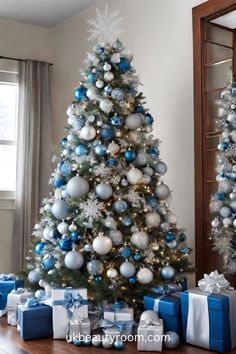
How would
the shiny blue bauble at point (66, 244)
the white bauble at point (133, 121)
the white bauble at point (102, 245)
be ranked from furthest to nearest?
the white bauble at point (133, 121) → the shiny blue bauble at point (66, 244) → the white bauble at point (102, 245)

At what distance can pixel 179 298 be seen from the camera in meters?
2.52

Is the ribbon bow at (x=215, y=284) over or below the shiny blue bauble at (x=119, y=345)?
over

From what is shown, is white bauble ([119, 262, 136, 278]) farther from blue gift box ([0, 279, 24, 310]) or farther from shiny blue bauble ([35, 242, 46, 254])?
blue gift box ([0, 279, 24, 310])

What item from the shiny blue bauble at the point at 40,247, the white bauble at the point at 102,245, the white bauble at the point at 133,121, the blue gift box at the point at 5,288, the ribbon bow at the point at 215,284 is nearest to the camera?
the ribbon bow at the point at 215,284

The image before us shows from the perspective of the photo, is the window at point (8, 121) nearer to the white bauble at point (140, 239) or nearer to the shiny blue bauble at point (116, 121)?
the shiny blue bauble at point (116, 121)

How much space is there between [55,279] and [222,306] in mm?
986

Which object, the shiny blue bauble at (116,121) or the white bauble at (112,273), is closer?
the white bauble at (112,273)

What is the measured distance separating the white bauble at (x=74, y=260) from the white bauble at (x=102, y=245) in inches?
4.3

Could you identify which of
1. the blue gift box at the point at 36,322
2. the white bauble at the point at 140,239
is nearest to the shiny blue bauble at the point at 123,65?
the white bauble at the point at 140,239

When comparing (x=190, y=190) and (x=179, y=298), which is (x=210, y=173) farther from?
(x=179, y=298)

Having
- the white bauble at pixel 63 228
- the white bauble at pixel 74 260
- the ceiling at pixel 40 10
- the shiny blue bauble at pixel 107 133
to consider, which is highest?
the ceiling at pixel 40 10

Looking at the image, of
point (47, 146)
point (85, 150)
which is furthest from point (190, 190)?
point (47, 146)

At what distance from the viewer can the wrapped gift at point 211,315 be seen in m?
2.31

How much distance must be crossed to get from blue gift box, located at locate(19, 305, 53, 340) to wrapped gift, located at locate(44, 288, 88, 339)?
0.18 feet
